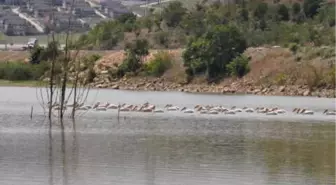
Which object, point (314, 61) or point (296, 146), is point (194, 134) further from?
point (314, 61)

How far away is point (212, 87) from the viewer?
79312mm

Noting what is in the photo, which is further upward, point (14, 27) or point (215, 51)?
point (215, 51)

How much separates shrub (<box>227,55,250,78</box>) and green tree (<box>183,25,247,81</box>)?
77 centimetres

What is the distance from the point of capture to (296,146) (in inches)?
1441

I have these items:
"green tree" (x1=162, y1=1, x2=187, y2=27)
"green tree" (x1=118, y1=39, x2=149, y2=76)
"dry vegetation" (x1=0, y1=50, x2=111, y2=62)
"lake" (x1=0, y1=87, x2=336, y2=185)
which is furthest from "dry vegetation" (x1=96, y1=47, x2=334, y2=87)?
"lake" (x1=0, y1=87, x2=336, y2=185)

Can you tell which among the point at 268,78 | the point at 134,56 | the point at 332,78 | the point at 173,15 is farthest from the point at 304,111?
the point at 173,15

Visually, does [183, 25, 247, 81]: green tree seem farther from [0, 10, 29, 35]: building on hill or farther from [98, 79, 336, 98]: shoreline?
[0, 10, 29, 35]: building on hill

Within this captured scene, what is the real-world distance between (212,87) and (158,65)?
6.78m

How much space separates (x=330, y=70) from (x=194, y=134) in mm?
38164

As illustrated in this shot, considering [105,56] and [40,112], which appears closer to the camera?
[40,112]

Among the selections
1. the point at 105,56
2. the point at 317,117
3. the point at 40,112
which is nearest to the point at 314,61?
the point at 105,56

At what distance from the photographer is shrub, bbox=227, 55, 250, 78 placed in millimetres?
80188

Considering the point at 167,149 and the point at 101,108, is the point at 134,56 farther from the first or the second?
the point at 167,149

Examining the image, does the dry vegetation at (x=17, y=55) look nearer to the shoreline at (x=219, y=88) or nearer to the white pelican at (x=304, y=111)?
the shoreline at (x=219, y=88)
